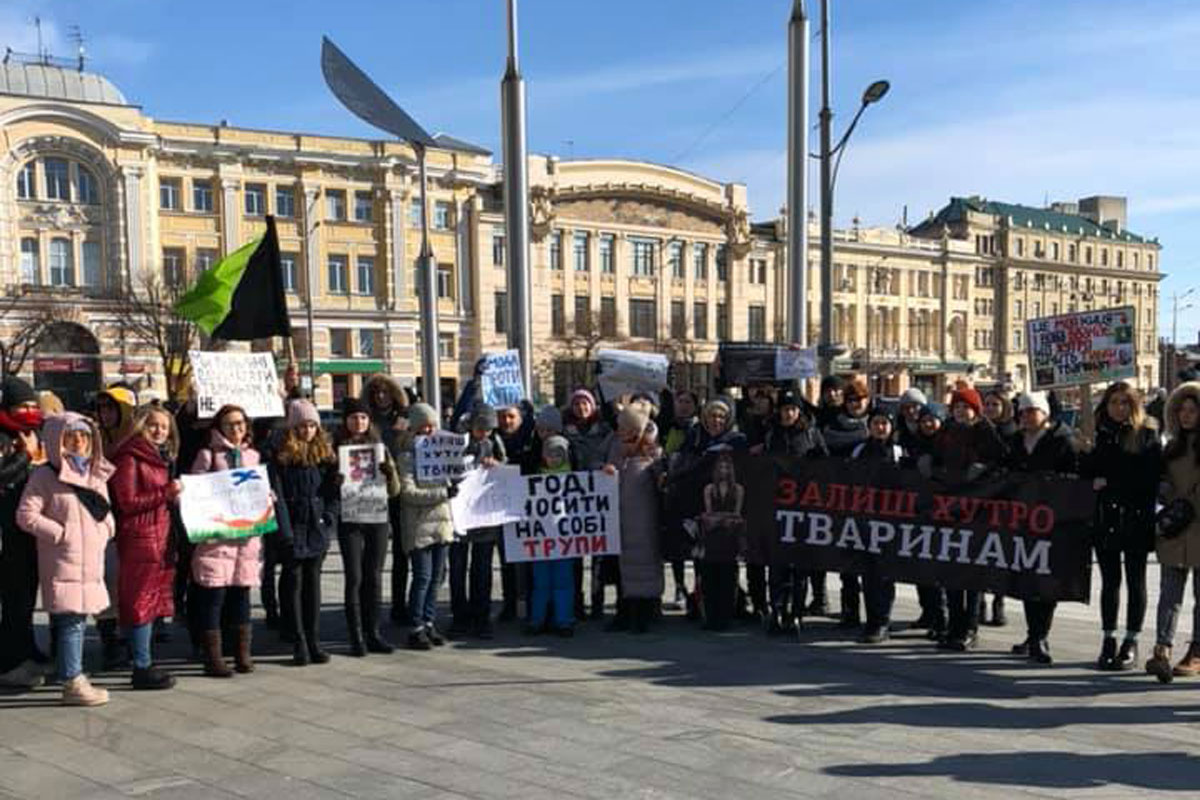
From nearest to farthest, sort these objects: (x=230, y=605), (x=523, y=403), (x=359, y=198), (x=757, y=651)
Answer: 1. (x=230, y=605)
2. (x=757, y=651)
3. (x=523, y=403)
4. (x=359, y=198)

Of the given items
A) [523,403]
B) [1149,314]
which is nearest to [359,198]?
[523,403]

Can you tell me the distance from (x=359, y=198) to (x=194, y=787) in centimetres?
5425

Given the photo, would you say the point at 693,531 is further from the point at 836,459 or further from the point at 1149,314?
the point at 1149,314

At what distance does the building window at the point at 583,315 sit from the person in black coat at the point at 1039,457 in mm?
58816

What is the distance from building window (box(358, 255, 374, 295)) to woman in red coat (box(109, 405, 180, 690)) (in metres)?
51.3

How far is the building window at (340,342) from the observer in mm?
55125

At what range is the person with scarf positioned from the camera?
645cm

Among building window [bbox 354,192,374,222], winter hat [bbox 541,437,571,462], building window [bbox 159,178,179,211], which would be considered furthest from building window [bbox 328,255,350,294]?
winter hat [bbox 541,437,571,462]

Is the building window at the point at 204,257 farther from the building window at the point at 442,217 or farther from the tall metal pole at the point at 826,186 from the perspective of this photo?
the tall metal pole at the point at 826,186

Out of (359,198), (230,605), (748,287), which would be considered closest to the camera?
(230,605)

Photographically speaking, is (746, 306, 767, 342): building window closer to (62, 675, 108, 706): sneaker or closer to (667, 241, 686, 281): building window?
(667, 241, 686, 281): building window

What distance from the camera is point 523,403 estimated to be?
9.64m

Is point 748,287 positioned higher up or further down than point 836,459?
higher up

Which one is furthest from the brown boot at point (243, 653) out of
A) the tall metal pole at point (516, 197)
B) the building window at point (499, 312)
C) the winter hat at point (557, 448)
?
the building window at point (499, 312)
